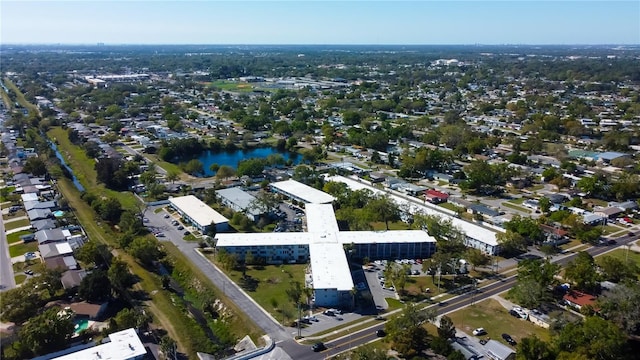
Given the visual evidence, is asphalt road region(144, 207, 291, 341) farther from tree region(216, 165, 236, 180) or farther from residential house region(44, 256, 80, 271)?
tree region(216, 165, 236, 180)

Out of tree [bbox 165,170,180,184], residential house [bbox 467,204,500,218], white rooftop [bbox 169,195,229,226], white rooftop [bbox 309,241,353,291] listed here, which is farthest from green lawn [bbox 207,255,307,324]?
tree [bbox 165,170,180,184]

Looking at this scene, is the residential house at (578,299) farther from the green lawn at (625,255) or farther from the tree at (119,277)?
the tree at (119,277)

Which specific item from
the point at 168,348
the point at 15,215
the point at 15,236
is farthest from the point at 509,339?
the point at 15,215

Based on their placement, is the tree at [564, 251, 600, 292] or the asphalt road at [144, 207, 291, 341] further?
the tree at [564, 251, 600, 292]

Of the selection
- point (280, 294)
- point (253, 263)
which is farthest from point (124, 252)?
point (280, 294)

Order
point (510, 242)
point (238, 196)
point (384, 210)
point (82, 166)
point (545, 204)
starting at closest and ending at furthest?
point (510, 242)
point (384, 210)
point (545, 204)
point (238, 196)
point (82, 166)

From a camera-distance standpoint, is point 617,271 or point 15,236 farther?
point 15,236

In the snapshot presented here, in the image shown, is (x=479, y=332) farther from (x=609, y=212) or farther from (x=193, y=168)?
(x=193, y=168)
